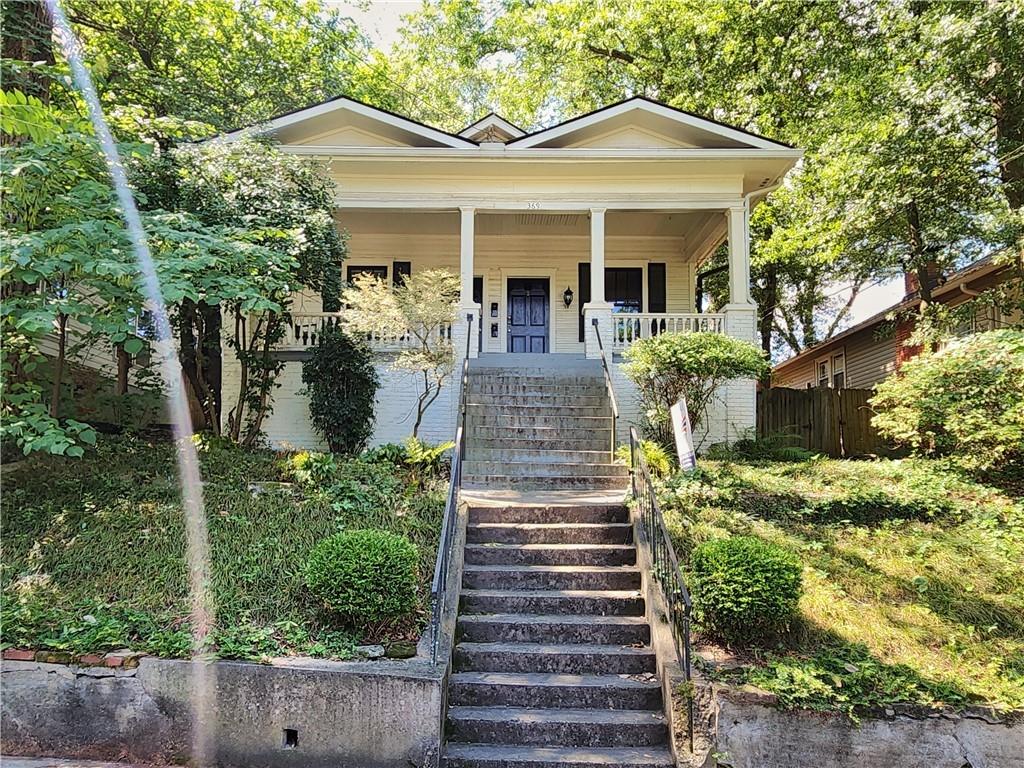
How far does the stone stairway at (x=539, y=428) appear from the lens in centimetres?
802

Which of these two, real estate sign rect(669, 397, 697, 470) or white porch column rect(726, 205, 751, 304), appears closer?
real estate sign rect(669, 397, 697, 470)

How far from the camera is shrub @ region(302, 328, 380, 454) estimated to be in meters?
9.39

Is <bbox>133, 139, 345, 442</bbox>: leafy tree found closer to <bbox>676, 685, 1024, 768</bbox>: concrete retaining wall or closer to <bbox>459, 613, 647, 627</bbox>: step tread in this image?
<bbox>459, 613, 647, 627</bbox>: step tread

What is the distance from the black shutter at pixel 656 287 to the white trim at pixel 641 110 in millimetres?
3362

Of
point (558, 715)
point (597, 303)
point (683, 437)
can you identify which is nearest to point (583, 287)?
point (597, 303)

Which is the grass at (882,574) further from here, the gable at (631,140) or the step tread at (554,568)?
the gable at (631,140)

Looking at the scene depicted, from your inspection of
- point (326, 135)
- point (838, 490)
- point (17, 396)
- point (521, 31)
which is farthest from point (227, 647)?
point (521, 31)

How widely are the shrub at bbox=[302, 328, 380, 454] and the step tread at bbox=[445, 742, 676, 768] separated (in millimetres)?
5728

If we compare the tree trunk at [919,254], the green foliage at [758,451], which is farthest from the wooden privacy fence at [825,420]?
the tree trunk at [919,254]

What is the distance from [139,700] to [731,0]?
58.9ft

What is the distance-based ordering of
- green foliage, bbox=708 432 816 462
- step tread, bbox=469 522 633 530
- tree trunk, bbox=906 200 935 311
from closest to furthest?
step tread, bbox=469 522 633 530 → green foliage, bbox=708 432 816 462 → tree trunk, bbox=906 200 935 311

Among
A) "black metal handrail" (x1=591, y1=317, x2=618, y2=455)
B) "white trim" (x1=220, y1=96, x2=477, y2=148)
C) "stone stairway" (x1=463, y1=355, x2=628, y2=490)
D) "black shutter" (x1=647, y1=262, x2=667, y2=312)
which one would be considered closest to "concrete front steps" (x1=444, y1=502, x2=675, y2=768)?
"stone stairway" (x1=463, y1=355, x2=628, y2=490)

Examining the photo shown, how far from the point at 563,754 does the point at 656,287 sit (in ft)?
36.2

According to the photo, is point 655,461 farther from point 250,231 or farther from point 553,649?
point 250,231
